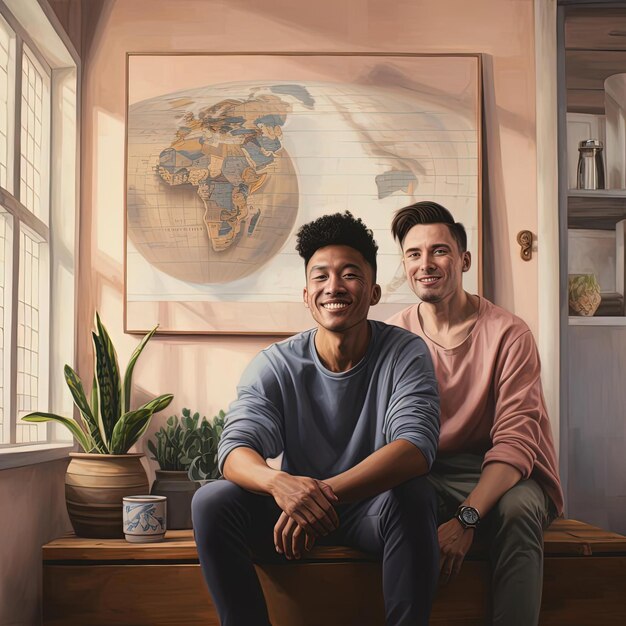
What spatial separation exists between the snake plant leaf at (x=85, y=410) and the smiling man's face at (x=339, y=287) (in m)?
0.76

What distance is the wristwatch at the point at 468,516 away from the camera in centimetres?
218

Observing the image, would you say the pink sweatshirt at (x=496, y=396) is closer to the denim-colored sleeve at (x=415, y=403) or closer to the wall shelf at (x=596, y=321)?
the denim-colored sleeve at (x=415, y=403)

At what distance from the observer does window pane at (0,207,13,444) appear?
8.03ft

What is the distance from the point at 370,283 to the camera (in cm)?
232

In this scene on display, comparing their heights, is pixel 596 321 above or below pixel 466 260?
below

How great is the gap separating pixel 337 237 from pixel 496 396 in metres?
0.65

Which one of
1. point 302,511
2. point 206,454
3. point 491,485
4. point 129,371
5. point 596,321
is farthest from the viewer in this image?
point 596,321

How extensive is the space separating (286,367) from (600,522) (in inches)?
57.3

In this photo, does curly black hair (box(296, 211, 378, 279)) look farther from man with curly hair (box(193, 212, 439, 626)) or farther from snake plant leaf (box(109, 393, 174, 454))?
snake plant leaf (box(109, 393, 174, 454))

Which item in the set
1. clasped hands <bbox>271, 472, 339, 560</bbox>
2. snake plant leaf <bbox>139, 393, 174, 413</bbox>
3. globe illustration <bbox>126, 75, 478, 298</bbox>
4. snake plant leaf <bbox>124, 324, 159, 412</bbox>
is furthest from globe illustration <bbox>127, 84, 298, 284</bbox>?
clasped hands <bbox>271, 472, 339, 560</bbox>

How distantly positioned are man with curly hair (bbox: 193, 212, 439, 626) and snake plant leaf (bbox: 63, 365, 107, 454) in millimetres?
507

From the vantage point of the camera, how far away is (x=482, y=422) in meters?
2.43

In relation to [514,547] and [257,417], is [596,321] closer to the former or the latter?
[514,547]

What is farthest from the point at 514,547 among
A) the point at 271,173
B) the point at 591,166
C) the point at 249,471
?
the point at 591,166
